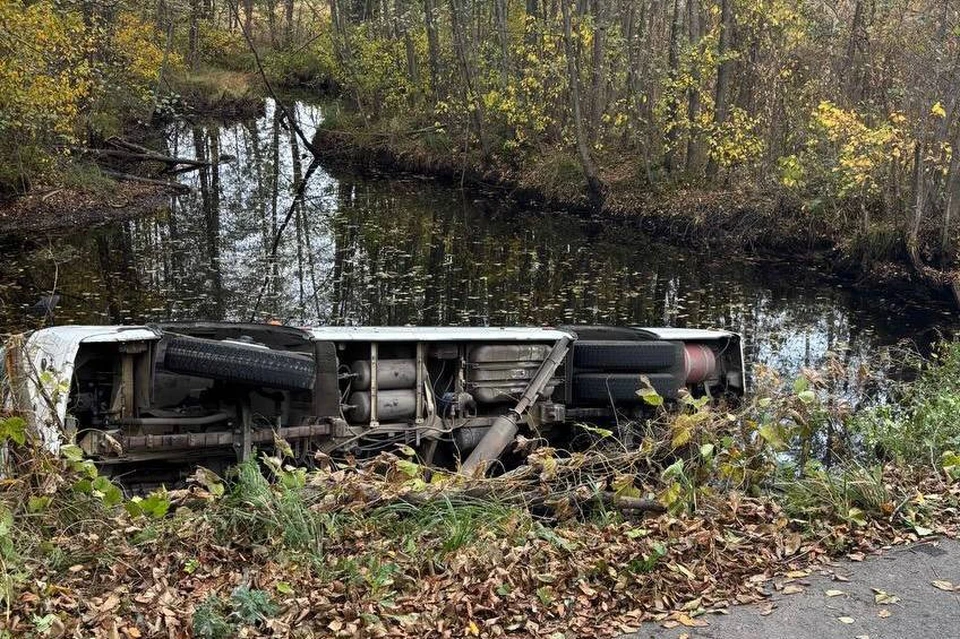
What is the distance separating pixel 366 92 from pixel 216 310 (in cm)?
1864

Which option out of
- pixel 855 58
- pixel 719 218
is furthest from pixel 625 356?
pixel 855 58

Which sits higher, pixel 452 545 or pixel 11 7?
pixel 11 7

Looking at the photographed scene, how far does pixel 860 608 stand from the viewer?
460 cm

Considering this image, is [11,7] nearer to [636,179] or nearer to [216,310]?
[216,310]

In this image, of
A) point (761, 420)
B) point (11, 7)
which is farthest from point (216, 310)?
point (761, 420)

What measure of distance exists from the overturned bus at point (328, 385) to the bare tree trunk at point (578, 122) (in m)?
13.5

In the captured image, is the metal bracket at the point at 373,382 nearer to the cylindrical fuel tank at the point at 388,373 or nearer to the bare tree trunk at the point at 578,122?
the cylindrical fuel tank at the point at 388,373

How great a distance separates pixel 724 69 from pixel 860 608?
17.6m

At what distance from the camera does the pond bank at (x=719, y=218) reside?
16.9 m

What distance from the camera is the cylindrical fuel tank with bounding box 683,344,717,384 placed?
29.7 ft

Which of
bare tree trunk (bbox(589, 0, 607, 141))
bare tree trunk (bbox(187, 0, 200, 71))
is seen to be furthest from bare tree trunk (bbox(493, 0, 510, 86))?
bare tree trunk (bbox(187, 0, 200, 71))

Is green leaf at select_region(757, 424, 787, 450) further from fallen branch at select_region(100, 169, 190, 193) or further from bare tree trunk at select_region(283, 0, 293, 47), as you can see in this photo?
bare tree trunk at select_region(283, 0, 293, 47)

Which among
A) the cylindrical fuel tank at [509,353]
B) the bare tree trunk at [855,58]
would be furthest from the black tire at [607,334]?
the bare tree trunk at [855,58]

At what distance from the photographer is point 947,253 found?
15.9 metres
